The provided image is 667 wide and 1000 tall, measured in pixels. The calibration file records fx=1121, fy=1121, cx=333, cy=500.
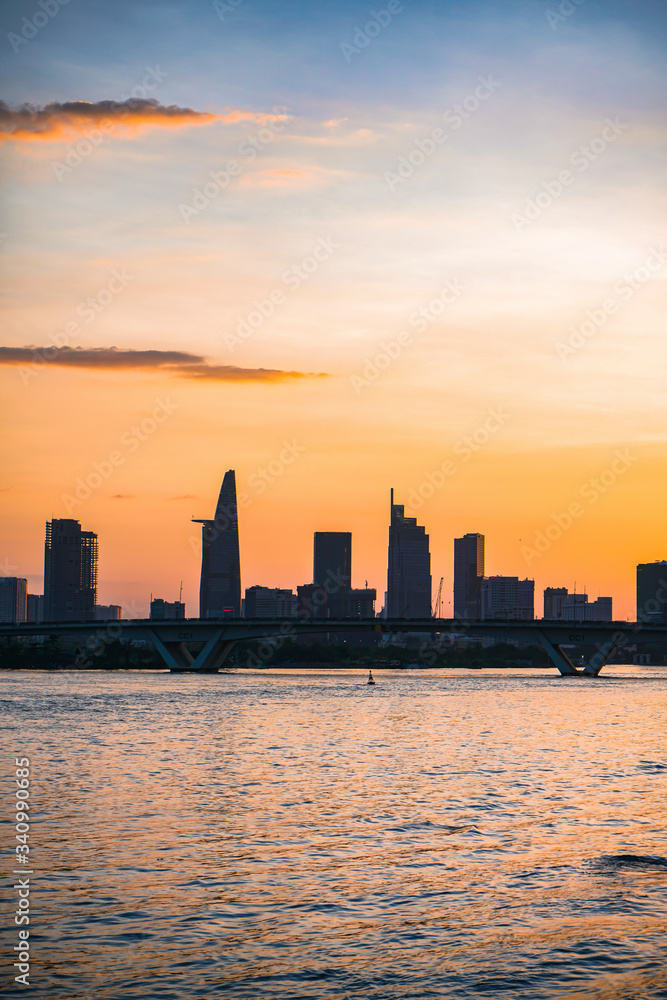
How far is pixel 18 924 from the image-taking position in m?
26.1

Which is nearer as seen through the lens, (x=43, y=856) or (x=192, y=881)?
(x=192, y=881)

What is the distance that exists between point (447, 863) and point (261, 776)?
22.9 metres

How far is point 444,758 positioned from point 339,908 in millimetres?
Answer: 39976

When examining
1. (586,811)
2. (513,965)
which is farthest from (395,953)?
(586,811)

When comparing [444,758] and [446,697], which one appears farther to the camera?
[446,697]

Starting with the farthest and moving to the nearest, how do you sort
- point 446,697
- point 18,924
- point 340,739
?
point 446,697 < point 340,739 < point 18,924

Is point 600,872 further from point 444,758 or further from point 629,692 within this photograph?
point 629,692

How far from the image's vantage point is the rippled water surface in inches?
919

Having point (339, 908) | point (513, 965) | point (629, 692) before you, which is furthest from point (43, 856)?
point (629, 692)

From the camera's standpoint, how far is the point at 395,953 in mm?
24812

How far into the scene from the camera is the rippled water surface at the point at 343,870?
23.3m

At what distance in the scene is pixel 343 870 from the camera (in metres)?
33.2

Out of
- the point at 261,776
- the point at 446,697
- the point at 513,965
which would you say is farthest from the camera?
the point at 446,697

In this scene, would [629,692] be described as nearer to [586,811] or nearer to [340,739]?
[340,739]
